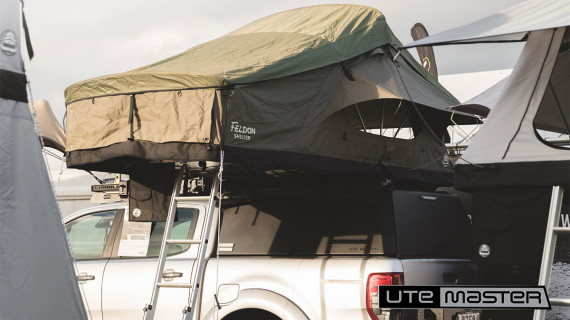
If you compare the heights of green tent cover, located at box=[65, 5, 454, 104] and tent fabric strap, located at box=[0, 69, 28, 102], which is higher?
tent fabric strap, located at box=[0, 69, 28, 102]

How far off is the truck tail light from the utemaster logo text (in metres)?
0.06

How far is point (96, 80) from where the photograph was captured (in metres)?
5.91

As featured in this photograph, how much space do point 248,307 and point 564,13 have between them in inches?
124

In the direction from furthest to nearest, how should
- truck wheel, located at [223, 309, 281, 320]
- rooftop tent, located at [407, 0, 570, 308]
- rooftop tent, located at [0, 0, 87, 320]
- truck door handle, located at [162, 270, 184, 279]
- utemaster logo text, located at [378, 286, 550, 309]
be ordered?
1. truck door handle, located at [162, 270, 184, 279]
2. truck wheel, located at [223, 309, 281, 320]
3. rooftop tent, located at [407, 0, 570, 308]
4. utemaster logo text, located at [378, 286, 550, 309]
5. rooftop tent, located at [0, 0, 87, 320]

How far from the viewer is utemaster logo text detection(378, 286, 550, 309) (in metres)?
4.52

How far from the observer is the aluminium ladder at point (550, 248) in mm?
4449

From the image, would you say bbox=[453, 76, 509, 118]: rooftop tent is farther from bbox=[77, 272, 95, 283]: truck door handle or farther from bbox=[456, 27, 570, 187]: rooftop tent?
bbox=[77, 272, 95, 283]: truck door handle

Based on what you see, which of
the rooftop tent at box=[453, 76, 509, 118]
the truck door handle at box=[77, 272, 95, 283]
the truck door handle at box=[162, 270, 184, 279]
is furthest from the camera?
the rooftop tent at box=[453, 76, 509, 118]

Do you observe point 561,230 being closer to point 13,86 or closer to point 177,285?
point 177,285

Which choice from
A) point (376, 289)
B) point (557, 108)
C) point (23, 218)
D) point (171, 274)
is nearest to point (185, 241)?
point (171, 274)

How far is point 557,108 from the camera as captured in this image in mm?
5836

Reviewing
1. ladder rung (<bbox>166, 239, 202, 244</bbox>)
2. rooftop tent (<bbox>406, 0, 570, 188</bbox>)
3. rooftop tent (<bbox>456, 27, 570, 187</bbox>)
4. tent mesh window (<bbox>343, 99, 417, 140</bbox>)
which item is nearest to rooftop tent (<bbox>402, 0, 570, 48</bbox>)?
rooftop tent (<bbox>406, 0, 570, 188</bbox>)

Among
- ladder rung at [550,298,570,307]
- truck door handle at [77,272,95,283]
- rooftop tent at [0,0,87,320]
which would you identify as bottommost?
truck door handle at [77,272,95,283]

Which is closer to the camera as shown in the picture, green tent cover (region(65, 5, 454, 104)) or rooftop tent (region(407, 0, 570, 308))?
rooftop tent (region(407, 0, 570, 308))
